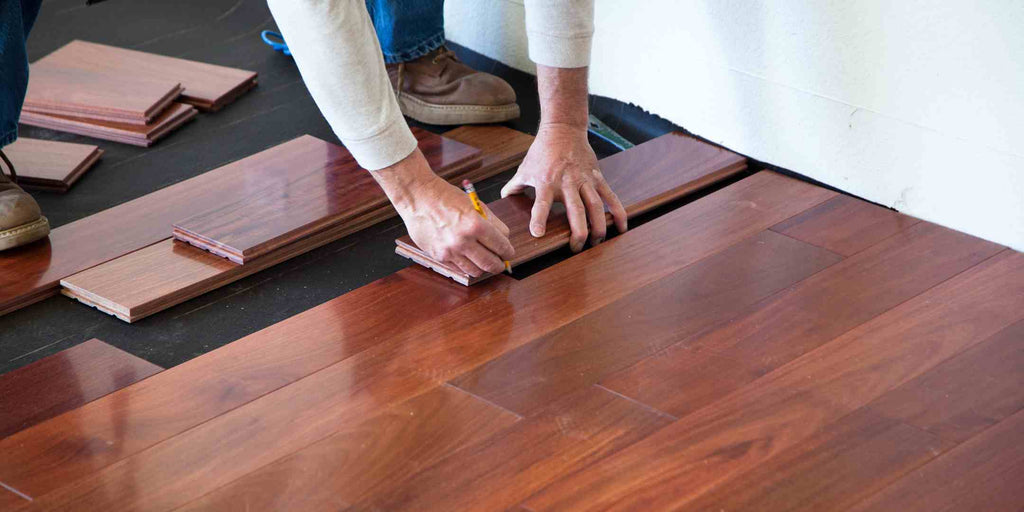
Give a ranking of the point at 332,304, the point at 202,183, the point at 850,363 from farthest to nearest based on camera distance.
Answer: the point at 202,183 < the point at 332,304 < the point at 850,363

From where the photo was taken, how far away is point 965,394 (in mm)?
1632

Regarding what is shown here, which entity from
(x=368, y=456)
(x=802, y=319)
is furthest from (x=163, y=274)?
(x=802, y=319)

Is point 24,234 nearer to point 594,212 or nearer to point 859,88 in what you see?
point 594,212

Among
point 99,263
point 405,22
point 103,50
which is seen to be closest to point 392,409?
point 99,263

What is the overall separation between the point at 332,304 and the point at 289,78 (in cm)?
150

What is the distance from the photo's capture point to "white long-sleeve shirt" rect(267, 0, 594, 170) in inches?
71.1

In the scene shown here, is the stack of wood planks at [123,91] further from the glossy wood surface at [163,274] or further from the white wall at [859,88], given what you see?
the white wall at [859,88]

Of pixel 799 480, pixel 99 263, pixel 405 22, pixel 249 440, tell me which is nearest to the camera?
pixel 799 480

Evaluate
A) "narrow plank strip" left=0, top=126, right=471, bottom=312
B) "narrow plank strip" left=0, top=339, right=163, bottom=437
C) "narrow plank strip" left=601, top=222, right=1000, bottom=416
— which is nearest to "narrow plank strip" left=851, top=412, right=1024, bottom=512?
"narrow plank strip" left=601, top=222, right=1000, bottom=416

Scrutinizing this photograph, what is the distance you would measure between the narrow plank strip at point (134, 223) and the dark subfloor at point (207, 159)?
3.2 inches

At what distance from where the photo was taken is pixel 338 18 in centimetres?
180

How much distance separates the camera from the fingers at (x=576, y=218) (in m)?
2.15

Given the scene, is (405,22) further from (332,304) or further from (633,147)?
(332,304)

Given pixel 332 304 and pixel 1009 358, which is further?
pixel 332 304
